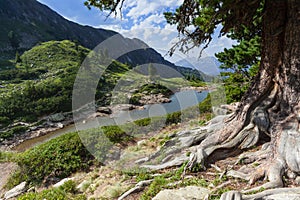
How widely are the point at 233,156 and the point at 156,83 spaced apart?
48.6m

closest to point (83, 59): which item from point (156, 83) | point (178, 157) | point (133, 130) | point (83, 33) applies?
point (156, 83)

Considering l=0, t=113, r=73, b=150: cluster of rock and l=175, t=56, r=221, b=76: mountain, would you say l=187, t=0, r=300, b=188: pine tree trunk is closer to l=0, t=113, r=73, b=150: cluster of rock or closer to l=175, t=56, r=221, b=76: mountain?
l=175, t=56, r=221, b=76: mountain

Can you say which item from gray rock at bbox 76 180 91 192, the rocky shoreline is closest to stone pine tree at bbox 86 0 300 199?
gray rock at bbox 76 180 91 192

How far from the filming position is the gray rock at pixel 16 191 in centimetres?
808

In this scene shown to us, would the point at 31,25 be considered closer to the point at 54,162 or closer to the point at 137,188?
the point at 54,162

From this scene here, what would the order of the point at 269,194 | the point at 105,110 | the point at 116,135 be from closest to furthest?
the point at 269,194
the point at 116,135
the point at 105,110

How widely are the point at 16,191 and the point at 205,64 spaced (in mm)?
9385

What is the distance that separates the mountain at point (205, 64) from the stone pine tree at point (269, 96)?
2.58 meters

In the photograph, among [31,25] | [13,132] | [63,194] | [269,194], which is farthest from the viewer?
[31,25]

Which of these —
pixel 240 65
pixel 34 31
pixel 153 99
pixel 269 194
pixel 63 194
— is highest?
pixel 34 31

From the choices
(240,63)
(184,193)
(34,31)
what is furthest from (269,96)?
(34,31)

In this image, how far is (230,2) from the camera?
5.14m

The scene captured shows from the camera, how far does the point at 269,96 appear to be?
5805 millimetres

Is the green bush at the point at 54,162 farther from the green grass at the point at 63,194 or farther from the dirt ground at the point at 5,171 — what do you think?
the green grass at the point at 63,194
